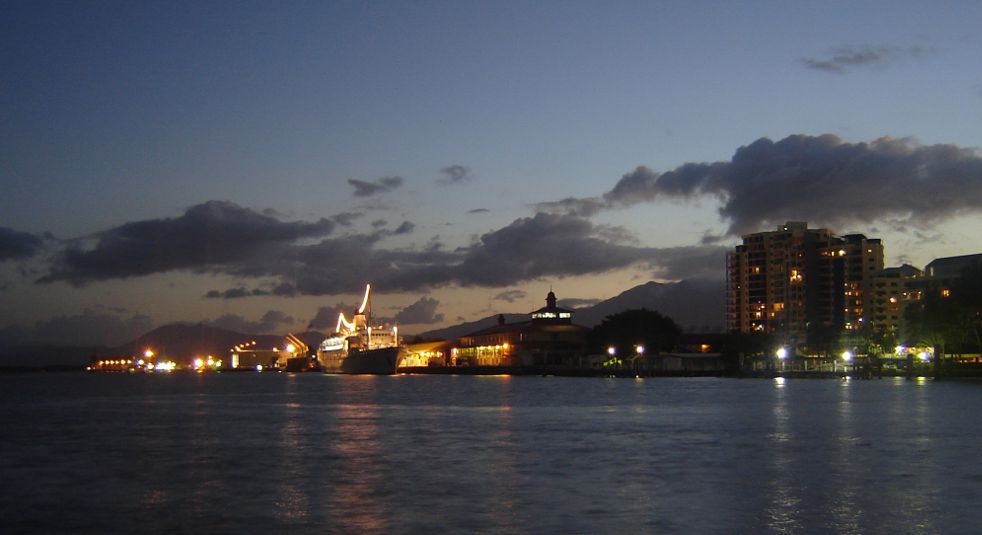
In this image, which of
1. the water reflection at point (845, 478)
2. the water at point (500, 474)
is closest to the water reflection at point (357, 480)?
the water at point (500, 474)

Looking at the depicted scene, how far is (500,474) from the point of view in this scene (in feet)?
99.5

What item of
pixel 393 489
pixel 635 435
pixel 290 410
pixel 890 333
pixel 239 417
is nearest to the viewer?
pixel 393 489

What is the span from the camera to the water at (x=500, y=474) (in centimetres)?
2267

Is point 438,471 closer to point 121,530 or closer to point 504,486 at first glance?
point 504,486

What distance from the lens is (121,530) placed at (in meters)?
21.8

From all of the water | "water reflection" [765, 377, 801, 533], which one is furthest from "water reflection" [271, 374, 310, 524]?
"water reflection" [765, 377, 801, 533]

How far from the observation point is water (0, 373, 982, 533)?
22.7 metres

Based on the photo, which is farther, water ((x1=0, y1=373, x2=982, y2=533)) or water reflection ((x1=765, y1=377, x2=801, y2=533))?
water ((x1=0, y1=373, x2=982, y2=533))

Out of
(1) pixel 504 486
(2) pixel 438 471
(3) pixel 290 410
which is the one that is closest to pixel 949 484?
(1) pixel 504 486

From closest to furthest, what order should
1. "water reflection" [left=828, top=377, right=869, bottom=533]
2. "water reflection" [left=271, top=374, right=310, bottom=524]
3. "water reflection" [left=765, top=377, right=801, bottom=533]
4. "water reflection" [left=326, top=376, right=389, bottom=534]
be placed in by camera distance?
"water reflection" [left=765, top=377, right=801, bottom=533] → "water reflection" [left=828, top=377, right=869, bottom=533] → "water reflection" [left=326, top=376, right=389, bottom=534] → "water reflection" [left=271, top=374, right=310, bottom=524]

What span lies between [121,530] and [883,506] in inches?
669

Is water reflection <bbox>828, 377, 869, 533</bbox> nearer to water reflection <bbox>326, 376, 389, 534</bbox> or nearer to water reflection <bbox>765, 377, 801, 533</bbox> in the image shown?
water reflection <bbox>765, 377, 801, 533</bbox>

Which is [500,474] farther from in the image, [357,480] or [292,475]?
[292,475]

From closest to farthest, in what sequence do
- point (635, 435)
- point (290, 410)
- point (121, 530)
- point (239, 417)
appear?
point (121, 530)
point (635, 435)
point (239, 417)
point (290, 410)
